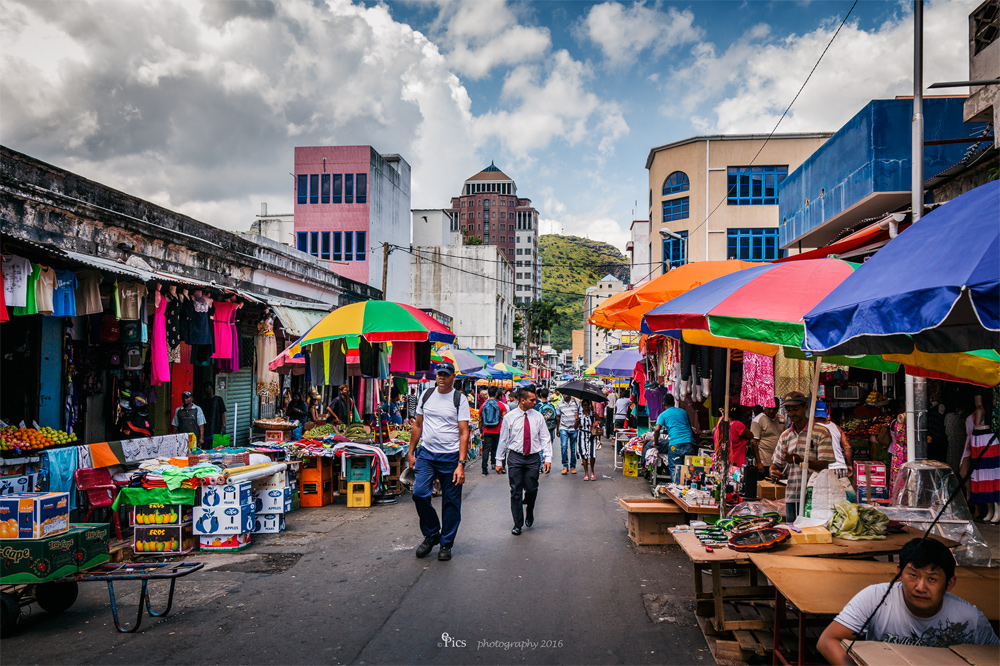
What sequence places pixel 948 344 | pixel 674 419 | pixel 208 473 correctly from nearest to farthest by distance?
pixel 948 344 < pixel 208 473 < pixel 674 419

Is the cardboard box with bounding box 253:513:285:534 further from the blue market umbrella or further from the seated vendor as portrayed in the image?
the blue market umbrella

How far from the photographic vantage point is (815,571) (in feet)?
14.8

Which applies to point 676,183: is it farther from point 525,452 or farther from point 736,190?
point 525,452

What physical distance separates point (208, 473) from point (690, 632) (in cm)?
593

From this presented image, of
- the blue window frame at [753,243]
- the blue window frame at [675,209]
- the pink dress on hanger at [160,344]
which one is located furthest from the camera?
the blue window frame at [675,209]

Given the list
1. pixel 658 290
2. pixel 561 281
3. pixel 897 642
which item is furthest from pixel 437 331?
pixel 561 281

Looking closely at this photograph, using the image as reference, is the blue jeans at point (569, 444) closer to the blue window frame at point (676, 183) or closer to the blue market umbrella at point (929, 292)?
the blue market umbrella at point (929, 292)

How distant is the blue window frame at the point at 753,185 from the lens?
34938mm

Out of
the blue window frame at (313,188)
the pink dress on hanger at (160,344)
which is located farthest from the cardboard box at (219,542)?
the blue window frame at (313,188)

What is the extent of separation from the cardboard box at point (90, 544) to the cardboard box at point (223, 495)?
185 cm

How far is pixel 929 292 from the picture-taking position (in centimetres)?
283

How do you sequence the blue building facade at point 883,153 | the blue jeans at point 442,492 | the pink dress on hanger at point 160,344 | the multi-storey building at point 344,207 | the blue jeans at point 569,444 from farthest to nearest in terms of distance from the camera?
the multi-storey building at point 344,207, the blue jeans at point 569,444, the blue building facade at point 883,153, the pink dress on hanger at point 160,344, the blue jeans at point 442,492

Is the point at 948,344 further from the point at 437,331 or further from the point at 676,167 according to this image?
the point at 676,167

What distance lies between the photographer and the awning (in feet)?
42.3
